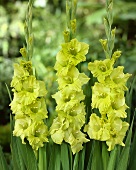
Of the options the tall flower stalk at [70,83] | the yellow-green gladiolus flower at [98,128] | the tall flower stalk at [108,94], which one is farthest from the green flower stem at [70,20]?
the yellow-green gladiolus flower at [98,128]

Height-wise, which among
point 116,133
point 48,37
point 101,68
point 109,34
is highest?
point 109,34

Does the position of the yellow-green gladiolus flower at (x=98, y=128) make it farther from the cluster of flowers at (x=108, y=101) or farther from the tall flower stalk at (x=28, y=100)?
the tall flower stalk at (x=28, y=100)

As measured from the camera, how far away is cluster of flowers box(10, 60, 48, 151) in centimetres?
194

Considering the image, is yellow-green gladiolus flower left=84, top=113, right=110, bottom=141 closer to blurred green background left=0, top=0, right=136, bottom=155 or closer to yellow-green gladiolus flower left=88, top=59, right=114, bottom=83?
yellow-green gladiolus flower left=88, top=59, right=114, bottom=83

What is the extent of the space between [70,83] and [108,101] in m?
0.17

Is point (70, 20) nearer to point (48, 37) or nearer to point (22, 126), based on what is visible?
point (22, 126)

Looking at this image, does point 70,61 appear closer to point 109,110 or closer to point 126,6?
point 109,110

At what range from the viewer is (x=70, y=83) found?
1.95 metres

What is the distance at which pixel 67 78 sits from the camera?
1.93m

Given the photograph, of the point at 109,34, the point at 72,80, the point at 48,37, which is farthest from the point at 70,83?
the point at 48,37

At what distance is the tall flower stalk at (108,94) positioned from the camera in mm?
1922

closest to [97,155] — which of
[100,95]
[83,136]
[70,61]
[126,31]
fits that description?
[83,136]

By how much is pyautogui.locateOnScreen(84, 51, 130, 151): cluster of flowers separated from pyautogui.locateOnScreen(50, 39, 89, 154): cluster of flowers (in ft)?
0.18

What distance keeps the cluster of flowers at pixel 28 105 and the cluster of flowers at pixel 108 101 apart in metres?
0.21
